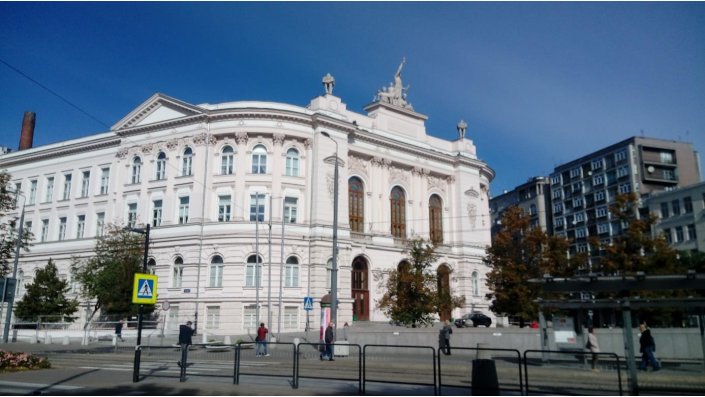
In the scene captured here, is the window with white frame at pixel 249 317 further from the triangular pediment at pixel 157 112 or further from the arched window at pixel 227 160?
the triangular pediment at pixel 157 112

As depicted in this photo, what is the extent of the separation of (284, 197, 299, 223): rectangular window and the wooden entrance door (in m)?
7.19

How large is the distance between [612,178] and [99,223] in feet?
223

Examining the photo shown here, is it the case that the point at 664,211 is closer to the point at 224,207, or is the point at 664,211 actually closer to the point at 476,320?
the point at 476,320

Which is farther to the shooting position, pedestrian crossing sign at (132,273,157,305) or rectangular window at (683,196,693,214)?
rectangular window at (683,196,693,214)

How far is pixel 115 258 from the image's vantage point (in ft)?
136

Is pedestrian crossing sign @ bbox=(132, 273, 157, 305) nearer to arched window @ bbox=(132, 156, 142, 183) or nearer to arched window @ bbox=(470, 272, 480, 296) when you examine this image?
arched window @ bbox=(132, 156, 142, 183)

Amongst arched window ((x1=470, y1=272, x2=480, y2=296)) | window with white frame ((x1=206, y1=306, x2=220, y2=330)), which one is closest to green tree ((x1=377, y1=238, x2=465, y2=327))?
window with white frame ((x1=206, y1=306, x2=220, y2=330))

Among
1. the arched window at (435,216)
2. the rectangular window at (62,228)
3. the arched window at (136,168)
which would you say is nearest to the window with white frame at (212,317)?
the arched window at (136,168)

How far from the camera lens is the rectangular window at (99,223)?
168ft

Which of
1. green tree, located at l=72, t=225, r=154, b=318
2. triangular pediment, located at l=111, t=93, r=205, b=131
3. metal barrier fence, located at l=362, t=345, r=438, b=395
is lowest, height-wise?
metal barrier fence, located at l=362, t=345, r=438, b=395

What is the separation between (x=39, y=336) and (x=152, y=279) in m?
29.4

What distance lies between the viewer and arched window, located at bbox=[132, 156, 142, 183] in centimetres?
5031

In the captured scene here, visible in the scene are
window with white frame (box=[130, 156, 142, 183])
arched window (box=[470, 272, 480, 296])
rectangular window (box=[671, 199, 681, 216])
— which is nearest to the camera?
window with white frame (box=[130, 156, 142, 183])

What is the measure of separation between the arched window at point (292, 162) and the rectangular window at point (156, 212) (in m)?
11.4
